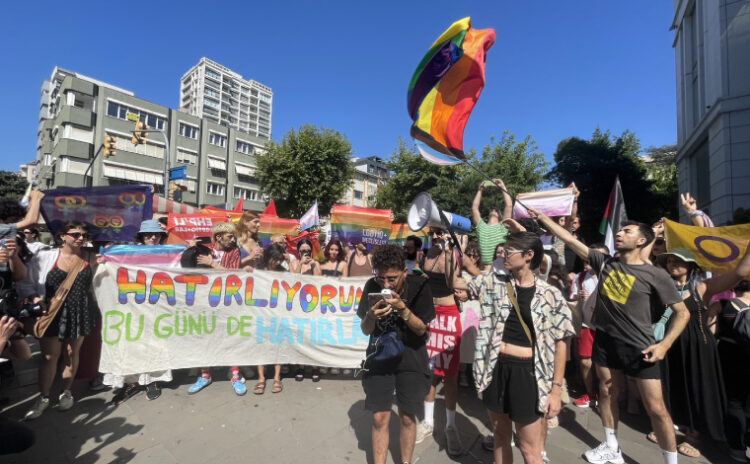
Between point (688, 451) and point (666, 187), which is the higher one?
point (666, 187)

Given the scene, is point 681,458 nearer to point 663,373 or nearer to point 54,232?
point 663,373

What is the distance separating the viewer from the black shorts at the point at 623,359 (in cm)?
258

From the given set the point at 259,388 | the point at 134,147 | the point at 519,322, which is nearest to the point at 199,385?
the point at 259,388

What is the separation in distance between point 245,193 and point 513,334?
169 feet

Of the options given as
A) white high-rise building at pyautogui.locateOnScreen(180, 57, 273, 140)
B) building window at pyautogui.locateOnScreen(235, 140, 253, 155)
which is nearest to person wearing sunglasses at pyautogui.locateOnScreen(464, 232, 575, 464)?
building window at pyautogui.locateOnScreen(235, 140, 253, 155)

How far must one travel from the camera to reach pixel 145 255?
4.38 metres

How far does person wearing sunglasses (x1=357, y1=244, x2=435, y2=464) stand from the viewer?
95.5 inches

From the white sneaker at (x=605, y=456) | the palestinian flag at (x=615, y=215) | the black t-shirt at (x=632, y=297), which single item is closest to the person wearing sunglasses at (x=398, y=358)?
the black t-shirt at (x=632, y=297)

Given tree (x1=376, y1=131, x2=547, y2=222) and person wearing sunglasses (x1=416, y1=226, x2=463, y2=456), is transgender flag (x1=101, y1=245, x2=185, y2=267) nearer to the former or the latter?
person wearing sunglasses (x1=416, y1=226, x2=463, y2=456)

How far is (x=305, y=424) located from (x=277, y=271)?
1.86 meters

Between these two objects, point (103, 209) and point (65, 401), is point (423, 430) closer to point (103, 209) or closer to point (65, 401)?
point (65, 401)

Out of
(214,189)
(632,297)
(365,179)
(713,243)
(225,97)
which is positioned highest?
(225,97)

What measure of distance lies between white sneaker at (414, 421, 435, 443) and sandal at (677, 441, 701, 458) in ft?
7.06

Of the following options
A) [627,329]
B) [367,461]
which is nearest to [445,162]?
[627,329]
